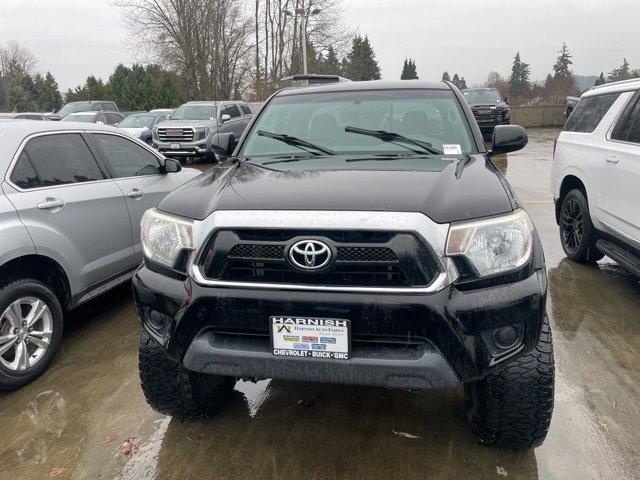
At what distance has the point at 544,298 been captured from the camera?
7.47ft

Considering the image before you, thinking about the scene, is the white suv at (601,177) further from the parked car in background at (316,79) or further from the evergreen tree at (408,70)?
the evergreen tree at (408,70)

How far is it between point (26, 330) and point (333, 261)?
7.50 ft

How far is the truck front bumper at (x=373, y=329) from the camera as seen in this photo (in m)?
2.13

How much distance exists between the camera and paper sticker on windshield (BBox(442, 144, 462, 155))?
329 cm

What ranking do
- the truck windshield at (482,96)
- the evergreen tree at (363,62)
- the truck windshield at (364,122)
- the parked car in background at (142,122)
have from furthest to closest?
the evergreen tree at (363,62)
the truck windshield at (482,96)
the parked car in background at (142,122)
the truck windshield at (364,122)

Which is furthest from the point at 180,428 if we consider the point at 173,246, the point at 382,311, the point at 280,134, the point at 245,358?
the point at 280,134

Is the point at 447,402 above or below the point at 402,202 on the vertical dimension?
below

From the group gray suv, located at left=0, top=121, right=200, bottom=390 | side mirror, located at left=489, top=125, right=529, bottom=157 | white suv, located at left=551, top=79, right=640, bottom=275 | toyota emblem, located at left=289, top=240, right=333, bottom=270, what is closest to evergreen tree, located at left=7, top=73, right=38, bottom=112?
gray suv, located at left=0, top=121, right=200, bottom=390

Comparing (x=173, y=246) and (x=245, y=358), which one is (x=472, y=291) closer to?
(x=245, y=358)

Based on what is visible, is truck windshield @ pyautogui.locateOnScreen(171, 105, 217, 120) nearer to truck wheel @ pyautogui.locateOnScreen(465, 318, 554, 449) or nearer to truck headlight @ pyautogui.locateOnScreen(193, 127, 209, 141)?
truck headlight @ pyautogui.locateOnScreen(193, 127, 209, 141)

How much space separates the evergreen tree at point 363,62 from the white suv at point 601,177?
64271 millimetres

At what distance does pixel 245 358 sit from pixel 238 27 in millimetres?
39850

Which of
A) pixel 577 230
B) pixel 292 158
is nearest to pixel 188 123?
pixel 577 230

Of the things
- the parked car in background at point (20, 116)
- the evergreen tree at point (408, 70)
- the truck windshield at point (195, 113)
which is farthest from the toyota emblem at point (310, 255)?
the evergreen tree at point (408, 70)
